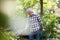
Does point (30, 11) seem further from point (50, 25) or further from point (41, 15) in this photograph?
point (50, 25)

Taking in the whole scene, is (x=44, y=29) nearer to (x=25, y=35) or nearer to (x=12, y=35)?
(x=25, y=35)

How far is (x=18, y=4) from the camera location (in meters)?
1.94

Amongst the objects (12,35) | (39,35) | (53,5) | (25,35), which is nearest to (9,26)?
(12,35)

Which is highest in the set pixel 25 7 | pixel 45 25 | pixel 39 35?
pixel 25 7

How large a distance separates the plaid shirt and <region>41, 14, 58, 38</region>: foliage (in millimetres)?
76

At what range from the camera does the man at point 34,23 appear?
1939 millimetres

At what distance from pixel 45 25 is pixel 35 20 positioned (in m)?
0.16

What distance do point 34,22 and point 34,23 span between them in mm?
14

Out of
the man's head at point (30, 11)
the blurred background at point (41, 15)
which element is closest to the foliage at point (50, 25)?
the blurred background at point (41, 15)

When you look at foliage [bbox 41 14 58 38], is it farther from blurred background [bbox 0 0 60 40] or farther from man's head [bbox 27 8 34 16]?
man's head [bbox 27 8 34 16]

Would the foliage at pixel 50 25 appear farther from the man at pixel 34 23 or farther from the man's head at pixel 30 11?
the man's head at pixel 30 11

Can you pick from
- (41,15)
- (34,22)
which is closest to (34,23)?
(34,22)

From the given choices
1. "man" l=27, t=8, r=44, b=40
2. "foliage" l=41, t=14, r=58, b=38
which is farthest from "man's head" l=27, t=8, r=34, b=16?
"foliage" l=41, t=14, r=58, b=38

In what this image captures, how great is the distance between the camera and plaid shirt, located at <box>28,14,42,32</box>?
A: 6.39 feet
